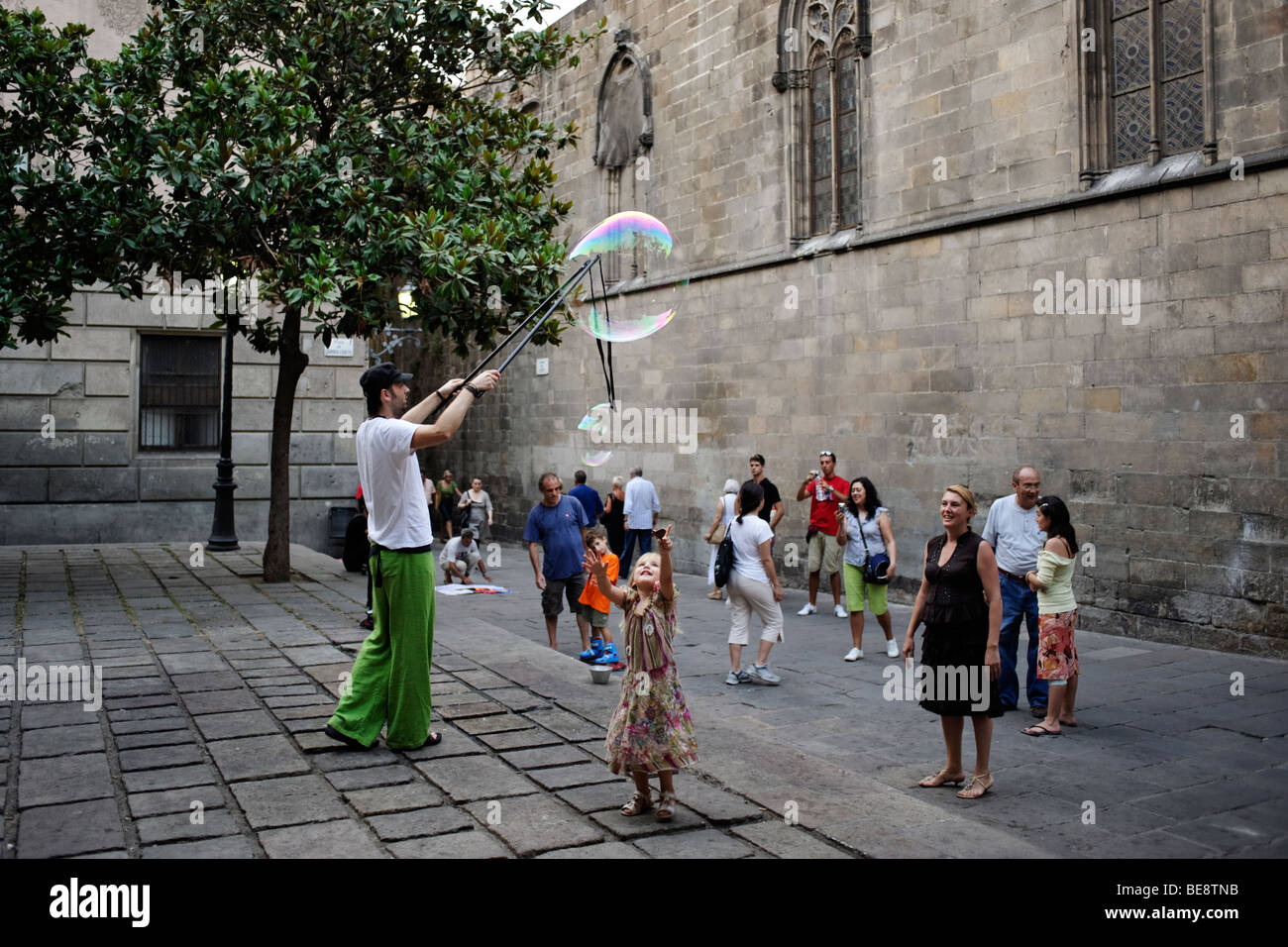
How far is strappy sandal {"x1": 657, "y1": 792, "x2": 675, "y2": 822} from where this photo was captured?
4.75 meters

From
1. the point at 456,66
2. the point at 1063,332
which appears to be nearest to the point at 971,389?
the point at 1063,332

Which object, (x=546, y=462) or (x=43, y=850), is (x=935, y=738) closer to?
(x=43, y=850)

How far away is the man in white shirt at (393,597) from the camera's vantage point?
5.73 m

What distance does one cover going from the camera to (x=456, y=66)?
1380 cm

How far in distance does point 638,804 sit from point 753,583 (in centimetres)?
422

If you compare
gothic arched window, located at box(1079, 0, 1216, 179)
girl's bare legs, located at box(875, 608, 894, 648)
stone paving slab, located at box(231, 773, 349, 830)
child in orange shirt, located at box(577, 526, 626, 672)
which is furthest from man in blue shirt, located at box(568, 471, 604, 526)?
stone paving slab, located at box(231, 773, 349, 830)

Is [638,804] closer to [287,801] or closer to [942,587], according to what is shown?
[287,801]

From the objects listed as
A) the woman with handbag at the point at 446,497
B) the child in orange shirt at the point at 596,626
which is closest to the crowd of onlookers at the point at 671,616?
the child in orange shirt at the point at 596,626

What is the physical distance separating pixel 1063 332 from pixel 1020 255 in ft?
3.51

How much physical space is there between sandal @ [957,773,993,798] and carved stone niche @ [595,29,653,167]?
15563mm

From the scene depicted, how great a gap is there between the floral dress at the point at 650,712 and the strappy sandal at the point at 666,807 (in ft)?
0.39

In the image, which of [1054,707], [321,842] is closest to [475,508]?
[1054,707]

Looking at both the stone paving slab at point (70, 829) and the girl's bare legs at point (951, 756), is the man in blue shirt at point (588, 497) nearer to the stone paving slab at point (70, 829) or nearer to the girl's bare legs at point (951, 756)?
the girl's bare legs at point (951, 756)

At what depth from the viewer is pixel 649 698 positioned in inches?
194
